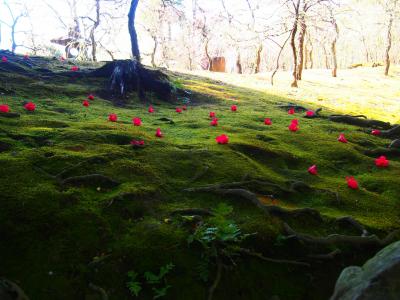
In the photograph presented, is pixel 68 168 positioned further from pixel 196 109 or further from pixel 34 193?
pixel 196 109

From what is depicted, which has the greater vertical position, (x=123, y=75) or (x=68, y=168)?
(x=123, y=75)

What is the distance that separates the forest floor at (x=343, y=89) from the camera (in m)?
14.6

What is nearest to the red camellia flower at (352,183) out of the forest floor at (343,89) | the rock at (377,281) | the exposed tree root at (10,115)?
the rock at (377,281)

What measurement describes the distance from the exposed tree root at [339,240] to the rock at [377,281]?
2.54ft

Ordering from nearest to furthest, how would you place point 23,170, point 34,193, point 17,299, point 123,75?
point 17,299 → point 34,193 → point 23,170 → point 123,75

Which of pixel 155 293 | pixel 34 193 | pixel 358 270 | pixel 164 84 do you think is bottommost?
pixel 155 293

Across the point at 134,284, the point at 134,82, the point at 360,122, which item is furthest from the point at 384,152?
the point at 134,82

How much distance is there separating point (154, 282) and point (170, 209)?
A: 39.2 inches

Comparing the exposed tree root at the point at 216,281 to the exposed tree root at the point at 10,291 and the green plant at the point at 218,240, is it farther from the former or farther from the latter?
the exposed tree root at the point at 10,291

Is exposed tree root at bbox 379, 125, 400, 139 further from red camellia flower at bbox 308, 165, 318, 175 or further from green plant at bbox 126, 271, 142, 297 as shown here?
green plant at bbox 126, 271, 142, 297

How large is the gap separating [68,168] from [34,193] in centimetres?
64

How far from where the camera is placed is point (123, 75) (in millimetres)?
9742

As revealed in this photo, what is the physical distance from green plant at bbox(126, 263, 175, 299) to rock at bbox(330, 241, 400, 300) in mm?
1362

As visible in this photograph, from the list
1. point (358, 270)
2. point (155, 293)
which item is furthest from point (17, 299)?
point (358, 270)
